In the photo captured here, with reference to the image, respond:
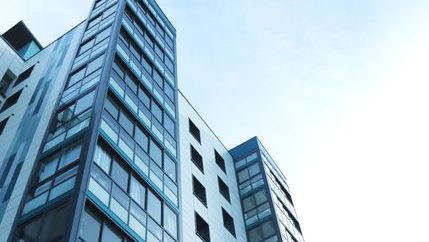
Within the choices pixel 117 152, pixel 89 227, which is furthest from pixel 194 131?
pixel 89 227

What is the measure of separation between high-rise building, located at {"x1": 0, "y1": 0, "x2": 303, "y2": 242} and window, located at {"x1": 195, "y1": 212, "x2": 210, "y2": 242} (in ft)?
0.25

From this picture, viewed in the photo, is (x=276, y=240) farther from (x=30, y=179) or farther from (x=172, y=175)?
(x=30, y=179)

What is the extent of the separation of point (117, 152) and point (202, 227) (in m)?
10.1

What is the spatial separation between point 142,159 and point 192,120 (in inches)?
579

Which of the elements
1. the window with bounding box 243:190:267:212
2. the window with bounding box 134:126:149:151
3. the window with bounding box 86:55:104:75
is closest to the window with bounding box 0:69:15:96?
the window with bounding box 86:55:104:75

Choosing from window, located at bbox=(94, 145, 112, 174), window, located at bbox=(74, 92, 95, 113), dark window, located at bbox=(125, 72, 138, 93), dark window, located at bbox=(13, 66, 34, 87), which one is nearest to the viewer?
window, located at bbox=(94, 145, 112, 174)

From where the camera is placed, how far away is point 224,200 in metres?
34.8

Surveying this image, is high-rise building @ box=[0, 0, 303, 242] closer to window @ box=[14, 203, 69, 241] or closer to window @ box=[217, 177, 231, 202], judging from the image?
window @ box=[14, 203, 69, 241]

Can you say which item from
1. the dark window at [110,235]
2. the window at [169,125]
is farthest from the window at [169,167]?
the dark window at [110,235]

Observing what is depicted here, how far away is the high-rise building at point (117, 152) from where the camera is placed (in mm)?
18500

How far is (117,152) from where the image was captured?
2130cm

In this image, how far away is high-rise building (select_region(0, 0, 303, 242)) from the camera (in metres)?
18.5

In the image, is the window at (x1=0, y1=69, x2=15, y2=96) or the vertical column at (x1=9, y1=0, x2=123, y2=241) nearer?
the vertical column at (x1=9, y1=0, x2=123, y2=241)

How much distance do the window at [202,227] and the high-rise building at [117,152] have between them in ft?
0.25
